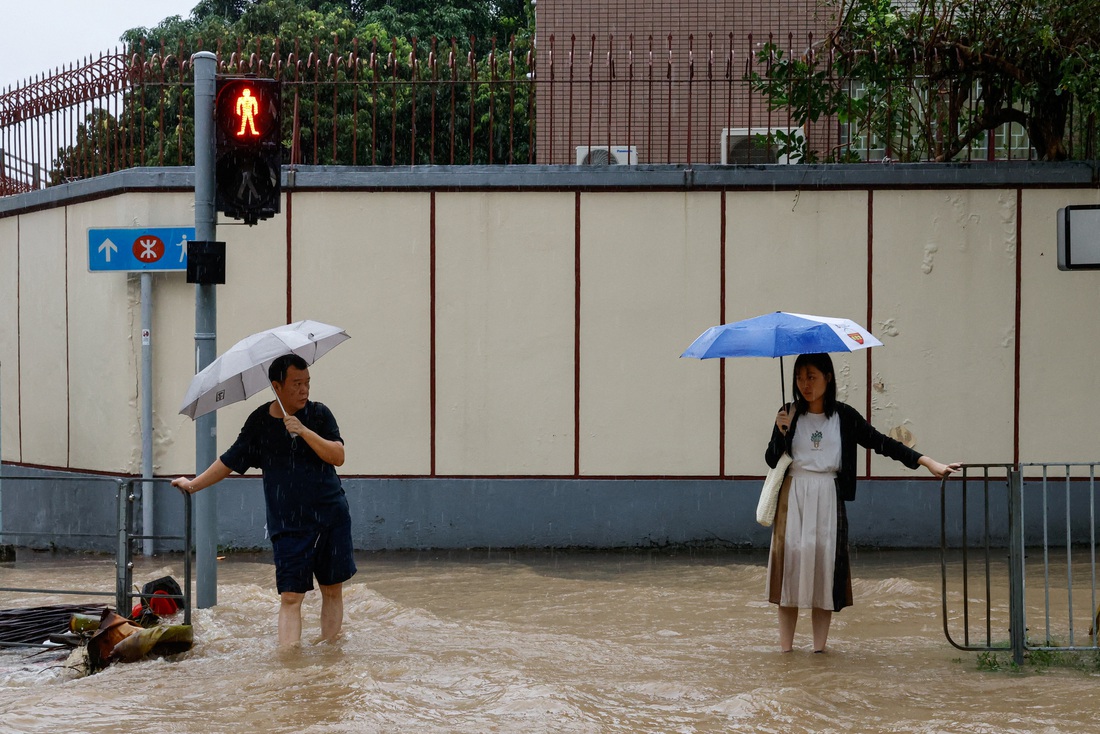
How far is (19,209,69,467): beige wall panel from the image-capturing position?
12172mm

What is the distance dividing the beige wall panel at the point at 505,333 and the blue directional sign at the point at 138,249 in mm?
2359

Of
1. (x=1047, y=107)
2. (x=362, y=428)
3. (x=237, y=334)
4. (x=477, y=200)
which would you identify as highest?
(x=1047, y=107)

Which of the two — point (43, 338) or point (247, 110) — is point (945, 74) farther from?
point (43, 338)

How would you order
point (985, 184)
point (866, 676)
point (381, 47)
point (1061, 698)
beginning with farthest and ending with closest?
point (381, 47)
point (985, 184)
point (866, 676)
point (1061, 698)

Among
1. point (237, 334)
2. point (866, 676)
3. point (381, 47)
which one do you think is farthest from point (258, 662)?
point (381, 47)

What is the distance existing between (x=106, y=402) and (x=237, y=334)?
4.82ft

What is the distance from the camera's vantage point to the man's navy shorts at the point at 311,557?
668 cm

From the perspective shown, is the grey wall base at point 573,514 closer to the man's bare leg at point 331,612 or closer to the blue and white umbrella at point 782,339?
the man's bare leg at point 331,612

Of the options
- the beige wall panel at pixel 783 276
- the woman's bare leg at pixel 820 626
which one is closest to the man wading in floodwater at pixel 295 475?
the woman's bare leg at pixel 820 626

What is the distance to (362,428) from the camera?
11.3m

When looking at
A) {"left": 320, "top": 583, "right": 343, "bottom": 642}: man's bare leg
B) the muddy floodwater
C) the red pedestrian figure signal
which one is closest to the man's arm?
{"left": 320, "top": 583, "right": 343, "bottom": 642}: man's bare leg

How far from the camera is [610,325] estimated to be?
37.0ft

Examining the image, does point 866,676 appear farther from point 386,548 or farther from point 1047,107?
point 1047,107

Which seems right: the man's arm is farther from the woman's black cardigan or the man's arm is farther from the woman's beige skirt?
the woman's beige skirt
